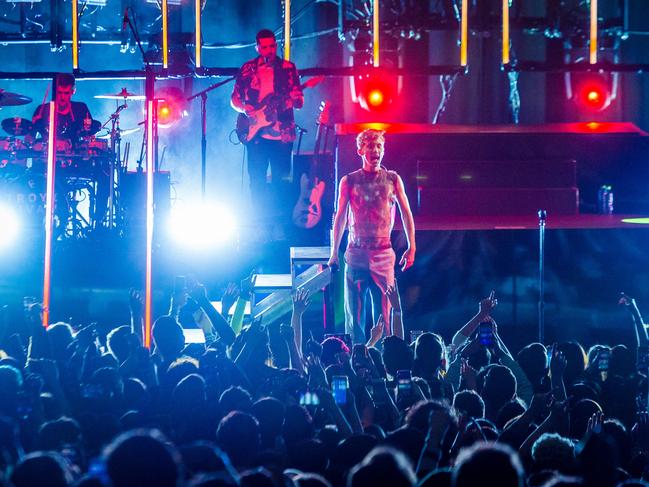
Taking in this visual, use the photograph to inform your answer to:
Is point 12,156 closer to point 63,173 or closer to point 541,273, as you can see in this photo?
point 63,173

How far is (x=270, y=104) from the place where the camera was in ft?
29.0

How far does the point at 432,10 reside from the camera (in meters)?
13.2

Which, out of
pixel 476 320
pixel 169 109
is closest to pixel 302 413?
pixel 476 320

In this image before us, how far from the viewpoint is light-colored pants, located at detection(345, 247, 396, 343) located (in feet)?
23.4

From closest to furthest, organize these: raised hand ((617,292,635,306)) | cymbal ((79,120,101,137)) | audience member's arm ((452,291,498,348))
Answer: raised hand ((617,292,635,306)) < audience member's arm ((452,291,498,348)) < cymbal ((79,120,101,137))

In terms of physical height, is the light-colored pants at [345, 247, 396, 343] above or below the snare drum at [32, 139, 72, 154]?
below

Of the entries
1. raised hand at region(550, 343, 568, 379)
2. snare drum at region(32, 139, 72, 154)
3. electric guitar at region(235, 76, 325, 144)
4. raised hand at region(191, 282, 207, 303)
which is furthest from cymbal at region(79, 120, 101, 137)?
raised hand at region(550, 343, 568, 379)

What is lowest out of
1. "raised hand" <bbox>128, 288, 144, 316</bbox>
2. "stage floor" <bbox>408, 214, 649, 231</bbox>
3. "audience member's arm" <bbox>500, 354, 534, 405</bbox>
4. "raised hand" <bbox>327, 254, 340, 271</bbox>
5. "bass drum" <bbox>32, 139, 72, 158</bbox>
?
"audience member's arm" <bbox>500, 354, 534, 405</bbox>

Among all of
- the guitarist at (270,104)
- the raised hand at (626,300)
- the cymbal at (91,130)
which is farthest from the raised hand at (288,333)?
the cymbal at (91,130)

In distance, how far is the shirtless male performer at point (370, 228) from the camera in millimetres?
7105

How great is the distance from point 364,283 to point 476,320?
65.2 inches

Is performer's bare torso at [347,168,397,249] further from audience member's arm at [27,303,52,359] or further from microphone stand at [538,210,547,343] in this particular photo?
audience member's arm at [27,303,52,359]

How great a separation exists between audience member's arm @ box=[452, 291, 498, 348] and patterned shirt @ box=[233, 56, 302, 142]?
3.76 metres

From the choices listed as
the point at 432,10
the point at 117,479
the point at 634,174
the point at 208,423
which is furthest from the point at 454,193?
the point at 117,479
